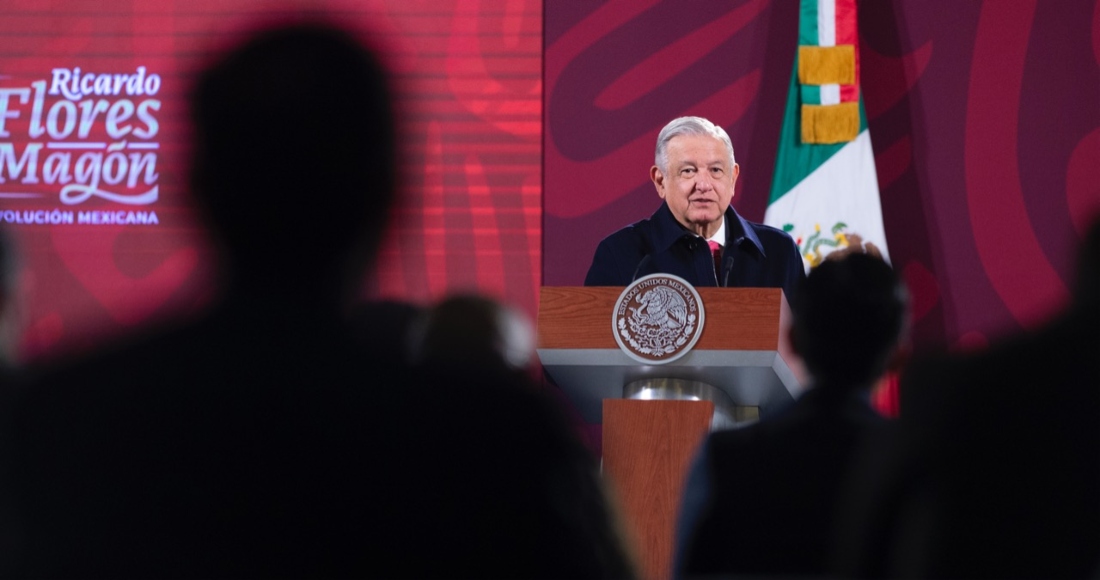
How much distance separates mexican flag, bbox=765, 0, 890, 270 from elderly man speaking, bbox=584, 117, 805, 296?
1552mm

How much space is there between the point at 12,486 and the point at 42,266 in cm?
530

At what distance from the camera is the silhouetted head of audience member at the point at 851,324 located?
1467mm

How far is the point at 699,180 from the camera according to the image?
146 inches

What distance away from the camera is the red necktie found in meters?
3.59

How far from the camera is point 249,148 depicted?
33.3 inches

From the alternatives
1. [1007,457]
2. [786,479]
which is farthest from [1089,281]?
[786,479]

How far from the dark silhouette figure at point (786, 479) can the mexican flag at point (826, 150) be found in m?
3.86

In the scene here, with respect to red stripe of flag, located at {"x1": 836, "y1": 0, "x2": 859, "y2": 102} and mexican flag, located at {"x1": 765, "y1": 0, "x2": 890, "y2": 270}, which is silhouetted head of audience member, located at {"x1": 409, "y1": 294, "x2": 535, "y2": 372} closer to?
mexican flag, located at {"x1": 765, "y1": 0, "x2": 890, "y2": 270}

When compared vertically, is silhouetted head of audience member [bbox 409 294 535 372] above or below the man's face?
below

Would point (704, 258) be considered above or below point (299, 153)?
above

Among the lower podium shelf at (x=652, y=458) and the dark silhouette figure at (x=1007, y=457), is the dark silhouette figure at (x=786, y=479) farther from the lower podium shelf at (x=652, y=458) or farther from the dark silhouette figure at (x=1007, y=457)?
the lower podium shelf at (x=652, y=458)

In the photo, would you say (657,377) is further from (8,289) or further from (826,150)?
(826,150)

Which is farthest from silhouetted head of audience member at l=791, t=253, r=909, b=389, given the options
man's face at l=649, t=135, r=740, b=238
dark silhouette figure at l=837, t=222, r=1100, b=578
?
man's face at l=649, t=135, r=740, b=238

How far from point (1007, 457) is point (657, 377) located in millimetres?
1212
